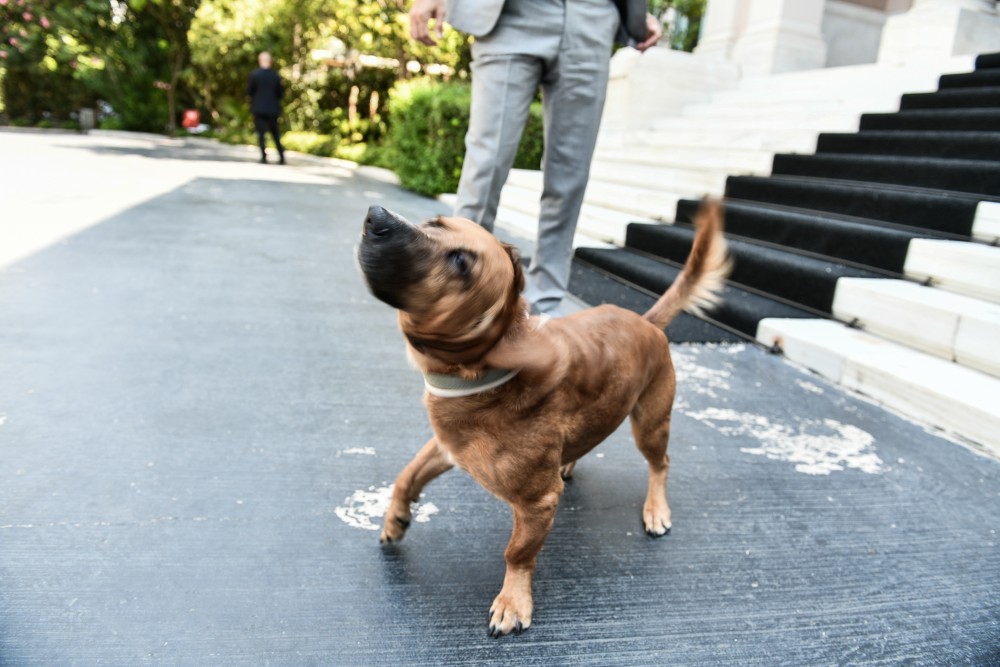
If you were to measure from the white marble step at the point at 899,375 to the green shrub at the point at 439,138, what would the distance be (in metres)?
7.40

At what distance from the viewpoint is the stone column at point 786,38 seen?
30.7 feet

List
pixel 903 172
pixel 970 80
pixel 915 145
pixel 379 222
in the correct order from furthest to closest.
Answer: pixel 970 80, pixel 915 145, pixel 903 172, pixel 379 222

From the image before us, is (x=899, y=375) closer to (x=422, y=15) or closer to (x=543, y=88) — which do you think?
(x=543, y=88)

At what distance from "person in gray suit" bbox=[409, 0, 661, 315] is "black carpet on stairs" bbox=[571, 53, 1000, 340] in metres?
1.41

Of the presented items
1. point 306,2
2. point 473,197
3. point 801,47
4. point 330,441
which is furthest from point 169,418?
point 306,2

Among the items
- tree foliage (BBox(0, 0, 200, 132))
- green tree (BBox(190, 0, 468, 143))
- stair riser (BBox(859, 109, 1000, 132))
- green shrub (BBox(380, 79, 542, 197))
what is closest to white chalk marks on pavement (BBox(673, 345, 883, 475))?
stair riser (BBox(859, 109, 1000, 132))

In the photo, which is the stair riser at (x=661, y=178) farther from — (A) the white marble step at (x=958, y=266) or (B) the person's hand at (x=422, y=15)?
(B) the person's hand at (x=422, y=15)

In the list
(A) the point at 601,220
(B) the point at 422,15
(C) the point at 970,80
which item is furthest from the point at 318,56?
(B) the point at 422,15

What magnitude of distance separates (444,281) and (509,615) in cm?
85

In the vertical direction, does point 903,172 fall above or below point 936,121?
below

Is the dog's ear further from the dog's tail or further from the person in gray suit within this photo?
the person in gray suit

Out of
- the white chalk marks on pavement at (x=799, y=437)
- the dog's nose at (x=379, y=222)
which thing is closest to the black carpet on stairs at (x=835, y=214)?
the white chalk marks on pavement at (x=799, y=437)

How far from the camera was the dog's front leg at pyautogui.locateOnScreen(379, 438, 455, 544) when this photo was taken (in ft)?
6.03

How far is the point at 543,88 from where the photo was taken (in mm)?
3266
